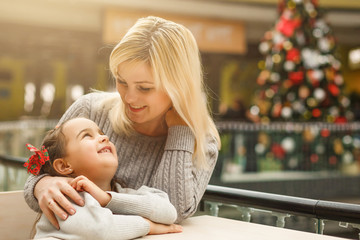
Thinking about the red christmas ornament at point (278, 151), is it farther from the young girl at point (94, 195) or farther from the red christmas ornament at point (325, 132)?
the young girl at point (94, 195)

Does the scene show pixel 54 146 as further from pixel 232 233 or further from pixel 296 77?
pixel 296 77

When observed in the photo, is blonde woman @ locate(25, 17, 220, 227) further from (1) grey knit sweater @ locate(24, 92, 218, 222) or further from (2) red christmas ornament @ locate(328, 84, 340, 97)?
(2) red christmas ornament @ locate(328, 84, 340, 97)

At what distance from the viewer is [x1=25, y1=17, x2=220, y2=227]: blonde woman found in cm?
151

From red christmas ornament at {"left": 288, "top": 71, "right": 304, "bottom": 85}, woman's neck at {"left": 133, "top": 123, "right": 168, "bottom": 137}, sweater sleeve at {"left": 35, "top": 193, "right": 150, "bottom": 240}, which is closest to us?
sweater sleeve at {"left": 35, "top": 193, "right": 150, "bottom": 240}

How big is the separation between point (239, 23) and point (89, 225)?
10473mm

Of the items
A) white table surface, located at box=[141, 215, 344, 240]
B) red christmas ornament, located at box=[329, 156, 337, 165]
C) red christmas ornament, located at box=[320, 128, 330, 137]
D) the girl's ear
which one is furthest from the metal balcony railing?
red christmas ornament, located at box=[329, 156, 337, 165]

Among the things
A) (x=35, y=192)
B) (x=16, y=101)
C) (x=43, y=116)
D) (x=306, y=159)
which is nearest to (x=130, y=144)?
(x=35, y=192)

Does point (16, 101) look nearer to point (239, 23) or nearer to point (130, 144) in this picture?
point (239, 23)

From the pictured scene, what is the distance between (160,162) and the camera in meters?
1.61

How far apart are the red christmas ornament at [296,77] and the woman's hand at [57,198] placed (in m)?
6.65

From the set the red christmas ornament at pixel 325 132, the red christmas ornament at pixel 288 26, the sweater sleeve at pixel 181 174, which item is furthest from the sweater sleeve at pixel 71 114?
the red christmas ornament at pixel 288 26

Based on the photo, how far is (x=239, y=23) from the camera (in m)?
11.3

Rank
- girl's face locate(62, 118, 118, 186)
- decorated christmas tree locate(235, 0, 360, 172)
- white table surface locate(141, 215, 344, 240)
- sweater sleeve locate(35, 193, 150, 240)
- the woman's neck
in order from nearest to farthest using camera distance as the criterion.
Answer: sweater sleeve locate(35, 193, 150, 240), white table surface locate(141, 215, 344, 240), girl's face locate(62, 118, 118, 186), the woman's neck, decorated christmas tree locate(235, 0, 360, 172)

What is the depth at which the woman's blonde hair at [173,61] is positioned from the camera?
4.95 feet
